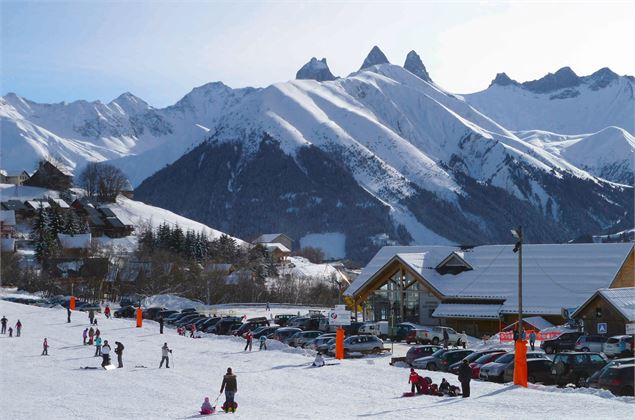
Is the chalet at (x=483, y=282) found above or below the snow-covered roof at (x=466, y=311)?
above

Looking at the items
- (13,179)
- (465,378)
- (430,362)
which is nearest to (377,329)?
(430,362)

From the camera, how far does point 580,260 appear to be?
207ft

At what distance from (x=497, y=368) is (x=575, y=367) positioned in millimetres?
3142

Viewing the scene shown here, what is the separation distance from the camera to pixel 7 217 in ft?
432

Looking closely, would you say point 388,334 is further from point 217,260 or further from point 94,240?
point 94,240

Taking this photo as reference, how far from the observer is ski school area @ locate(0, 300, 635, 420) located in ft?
89.0

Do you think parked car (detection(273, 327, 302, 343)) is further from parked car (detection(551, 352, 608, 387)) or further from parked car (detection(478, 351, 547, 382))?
parked car (detection(551, 352, 608, 387))

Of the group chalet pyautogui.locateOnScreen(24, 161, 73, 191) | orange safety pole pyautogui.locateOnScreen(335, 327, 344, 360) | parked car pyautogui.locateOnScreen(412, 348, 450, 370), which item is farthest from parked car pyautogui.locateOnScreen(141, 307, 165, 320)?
chalet pyautogui.locateOnScreen(24, 161, 73, 191)

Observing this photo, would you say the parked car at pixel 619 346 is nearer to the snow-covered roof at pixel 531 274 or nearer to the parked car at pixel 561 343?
the parked car at pixel 561 343

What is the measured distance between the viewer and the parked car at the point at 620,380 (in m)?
28.7

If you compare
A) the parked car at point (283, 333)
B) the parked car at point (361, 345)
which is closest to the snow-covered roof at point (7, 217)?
the parked car at point (283, 333)

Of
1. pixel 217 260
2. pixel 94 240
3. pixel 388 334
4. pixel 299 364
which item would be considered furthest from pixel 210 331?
pixel 94 240

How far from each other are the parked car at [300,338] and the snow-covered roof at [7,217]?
90217 millimetres

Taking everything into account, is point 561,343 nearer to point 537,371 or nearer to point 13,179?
point 537,371
